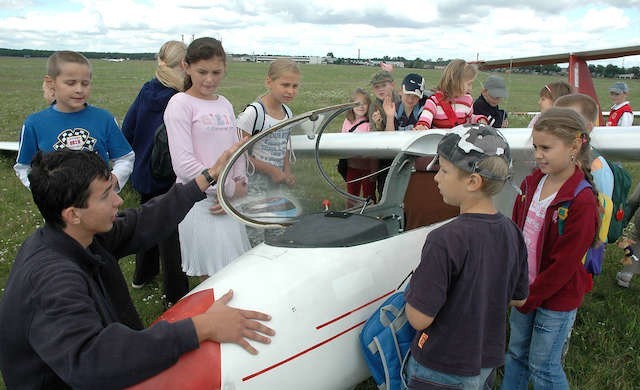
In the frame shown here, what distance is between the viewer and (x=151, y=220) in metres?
2.54

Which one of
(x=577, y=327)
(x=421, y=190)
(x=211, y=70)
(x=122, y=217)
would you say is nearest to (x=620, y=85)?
(x=577, y=327)

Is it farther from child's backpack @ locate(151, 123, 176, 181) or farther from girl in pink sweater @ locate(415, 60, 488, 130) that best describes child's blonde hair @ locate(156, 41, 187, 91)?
girl in pink sweater @ locate(415, 60, 488, 130)

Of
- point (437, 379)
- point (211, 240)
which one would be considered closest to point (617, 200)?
point (437, 379)

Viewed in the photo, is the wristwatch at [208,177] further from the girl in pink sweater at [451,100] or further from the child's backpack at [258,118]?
the girl in pink sweater at [451,100]

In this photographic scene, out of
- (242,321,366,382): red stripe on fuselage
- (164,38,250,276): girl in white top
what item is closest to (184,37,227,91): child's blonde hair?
(164,38,250,276): girl in white top

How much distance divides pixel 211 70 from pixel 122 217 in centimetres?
119

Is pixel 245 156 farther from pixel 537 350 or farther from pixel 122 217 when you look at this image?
pixel 537 350

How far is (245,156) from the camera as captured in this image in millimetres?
2713

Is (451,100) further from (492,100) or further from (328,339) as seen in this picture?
(328,339)

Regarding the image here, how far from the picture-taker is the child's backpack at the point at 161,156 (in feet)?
11.6

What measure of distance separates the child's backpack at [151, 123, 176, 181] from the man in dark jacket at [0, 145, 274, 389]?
146 centimetres

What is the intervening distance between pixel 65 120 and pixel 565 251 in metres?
3.05

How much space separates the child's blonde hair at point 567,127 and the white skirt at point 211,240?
5.98ft

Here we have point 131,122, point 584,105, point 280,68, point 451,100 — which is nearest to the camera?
point 584,105
